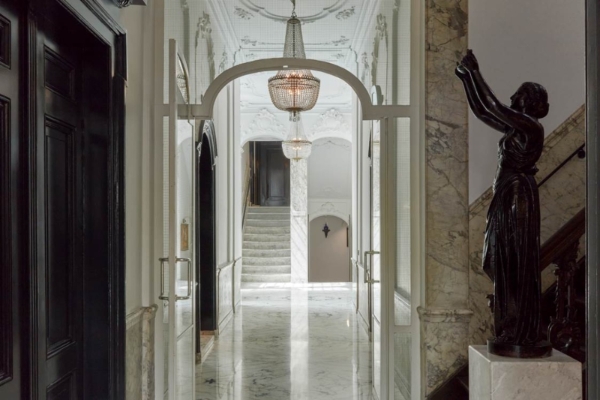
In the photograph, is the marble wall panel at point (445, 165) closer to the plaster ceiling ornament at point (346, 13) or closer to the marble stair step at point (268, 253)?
the plaster ceiling ornament at point (346, 13)

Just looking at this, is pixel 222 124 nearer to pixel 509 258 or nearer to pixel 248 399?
pixel 248 399

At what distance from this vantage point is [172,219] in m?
3.78

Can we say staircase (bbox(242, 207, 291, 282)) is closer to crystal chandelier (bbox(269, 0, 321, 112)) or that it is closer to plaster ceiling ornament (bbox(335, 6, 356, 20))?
crystal chandelier (bbox(269, 0, 321, 112))

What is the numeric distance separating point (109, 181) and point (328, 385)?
11.5 feet

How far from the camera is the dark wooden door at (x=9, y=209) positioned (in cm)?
182

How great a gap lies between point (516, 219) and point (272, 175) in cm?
1663

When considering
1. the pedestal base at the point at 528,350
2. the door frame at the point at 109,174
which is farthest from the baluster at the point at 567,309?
the door frame at the point at 109,174

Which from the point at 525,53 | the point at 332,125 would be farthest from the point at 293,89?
the point at 332,125

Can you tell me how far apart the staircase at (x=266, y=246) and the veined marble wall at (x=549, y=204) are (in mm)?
10799

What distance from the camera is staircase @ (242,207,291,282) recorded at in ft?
48.2

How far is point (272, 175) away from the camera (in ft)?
63.1

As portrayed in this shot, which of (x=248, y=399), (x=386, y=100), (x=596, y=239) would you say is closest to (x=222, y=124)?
(x=386, y=100)

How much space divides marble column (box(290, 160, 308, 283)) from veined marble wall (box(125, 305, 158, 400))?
10100 mm

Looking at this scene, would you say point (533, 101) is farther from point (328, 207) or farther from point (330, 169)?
point (330, 169)
